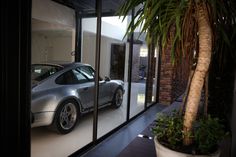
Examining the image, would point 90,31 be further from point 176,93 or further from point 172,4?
point 176,93

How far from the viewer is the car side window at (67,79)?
2.87 m

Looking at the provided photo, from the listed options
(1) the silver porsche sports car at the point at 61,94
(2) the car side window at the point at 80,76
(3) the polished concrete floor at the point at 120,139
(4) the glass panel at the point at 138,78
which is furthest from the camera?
(4) the glass panel at the point at 138,78

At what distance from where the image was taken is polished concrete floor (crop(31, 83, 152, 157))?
98.6 inches

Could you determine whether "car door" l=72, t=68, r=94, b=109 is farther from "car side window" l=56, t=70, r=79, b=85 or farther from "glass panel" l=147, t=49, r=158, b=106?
"glass panel" l=147, t=49, r=158, b=106

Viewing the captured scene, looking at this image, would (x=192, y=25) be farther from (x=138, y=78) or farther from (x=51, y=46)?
(x=138, y=78)

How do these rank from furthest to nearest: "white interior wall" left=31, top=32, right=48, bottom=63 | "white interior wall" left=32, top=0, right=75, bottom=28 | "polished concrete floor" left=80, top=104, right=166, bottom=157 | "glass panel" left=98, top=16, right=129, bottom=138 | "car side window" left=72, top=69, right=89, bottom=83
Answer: "glass panel" left=98, top=16, right=129, bottom=138, "car side window" left=72, top=69, right=89, bottom=83, "polished concrete floor" left=80, top=104, right=166, bottom=157, "white interior wall" left=32, top=0, right=75, bottom=28, "white interior wall" left=31, top=32, right=48, bottom=63

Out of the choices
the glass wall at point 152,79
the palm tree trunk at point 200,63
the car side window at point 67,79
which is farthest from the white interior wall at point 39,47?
the glass wall at point 152,79

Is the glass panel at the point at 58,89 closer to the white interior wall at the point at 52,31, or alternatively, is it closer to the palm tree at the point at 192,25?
the white interior wall at the point at 52,31

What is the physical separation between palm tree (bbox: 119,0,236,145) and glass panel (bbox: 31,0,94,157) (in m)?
1.22

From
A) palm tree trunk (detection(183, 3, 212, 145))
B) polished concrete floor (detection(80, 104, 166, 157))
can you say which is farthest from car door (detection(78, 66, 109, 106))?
palm tree trunk (detection(183, 3, 212, 145))
